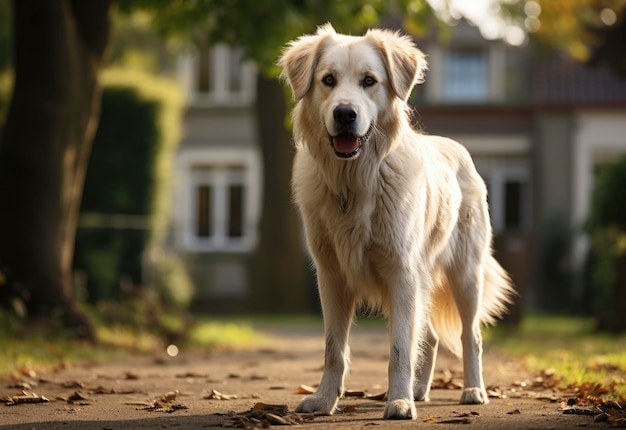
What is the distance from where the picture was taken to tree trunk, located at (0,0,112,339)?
1148 centimetres

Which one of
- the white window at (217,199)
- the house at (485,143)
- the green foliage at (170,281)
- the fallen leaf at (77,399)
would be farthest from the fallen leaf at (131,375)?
the white window at (217,199)

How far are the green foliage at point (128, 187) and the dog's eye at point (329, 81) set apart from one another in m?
13.0

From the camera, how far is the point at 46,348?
10602 mm

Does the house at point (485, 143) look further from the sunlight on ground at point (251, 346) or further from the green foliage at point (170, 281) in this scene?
the sunlight on ground at point (251, 346)

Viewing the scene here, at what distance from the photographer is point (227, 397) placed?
7.28 meters

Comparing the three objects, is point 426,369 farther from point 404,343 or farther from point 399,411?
point 399,411

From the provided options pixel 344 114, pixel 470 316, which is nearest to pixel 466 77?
pixel 470 316

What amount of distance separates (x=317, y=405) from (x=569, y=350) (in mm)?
6937

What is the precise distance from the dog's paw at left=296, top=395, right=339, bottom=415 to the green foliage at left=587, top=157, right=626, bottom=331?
10192 millimetres

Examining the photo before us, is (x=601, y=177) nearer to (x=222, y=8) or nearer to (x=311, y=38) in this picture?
(x=222, y=8)

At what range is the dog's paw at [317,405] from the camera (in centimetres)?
638

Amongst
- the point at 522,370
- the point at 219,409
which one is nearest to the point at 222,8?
the point at 522,370

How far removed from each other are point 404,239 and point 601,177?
11.3 meters

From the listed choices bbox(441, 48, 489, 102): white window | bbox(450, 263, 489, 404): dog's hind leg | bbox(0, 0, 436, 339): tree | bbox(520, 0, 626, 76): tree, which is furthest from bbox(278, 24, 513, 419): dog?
bbox(441, 48, 489, 102): white window
